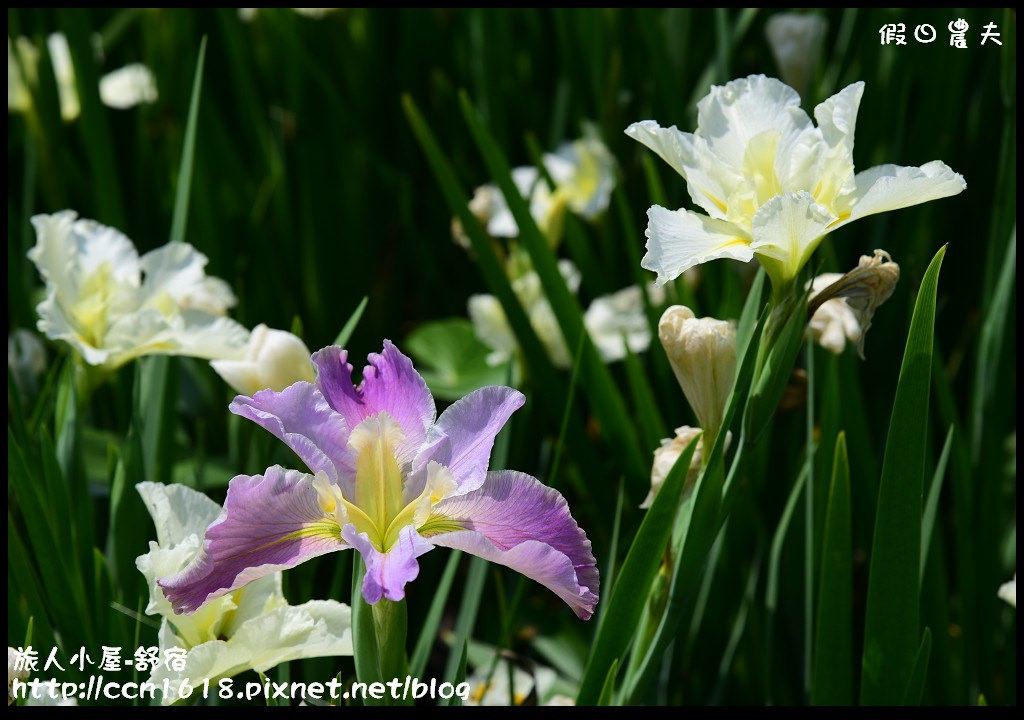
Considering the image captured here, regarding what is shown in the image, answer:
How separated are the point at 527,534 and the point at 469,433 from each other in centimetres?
6

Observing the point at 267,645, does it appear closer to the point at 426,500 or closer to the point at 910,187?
the point at 426,500

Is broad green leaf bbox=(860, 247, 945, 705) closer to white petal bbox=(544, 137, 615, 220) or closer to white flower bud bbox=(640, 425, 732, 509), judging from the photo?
white flower bud bbox=(640, 425, 732, 509)

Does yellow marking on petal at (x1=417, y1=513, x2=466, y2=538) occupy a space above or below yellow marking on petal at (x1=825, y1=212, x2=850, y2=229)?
below

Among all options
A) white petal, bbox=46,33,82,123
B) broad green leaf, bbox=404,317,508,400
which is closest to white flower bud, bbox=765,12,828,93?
broad green leaf, bbox=404,317,508,400

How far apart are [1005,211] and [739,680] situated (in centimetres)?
52

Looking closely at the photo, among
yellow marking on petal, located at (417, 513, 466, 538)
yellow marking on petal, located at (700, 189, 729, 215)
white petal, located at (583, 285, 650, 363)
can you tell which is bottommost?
white petal, located at (583, 285, 650, 363)

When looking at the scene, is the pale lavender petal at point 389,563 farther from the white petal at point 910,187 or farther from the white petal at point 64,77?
the white petal at point 64,77

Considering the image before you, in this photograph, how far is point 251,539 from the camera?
466 mm

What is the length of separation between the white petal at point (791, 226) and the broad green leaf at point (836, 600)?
14 centimetres

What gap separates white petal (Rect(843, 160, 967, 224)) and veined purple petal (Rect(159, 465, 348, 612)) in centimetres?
32

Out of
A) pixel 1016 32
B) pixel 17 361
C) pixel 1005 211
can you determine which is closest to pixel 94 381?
pixel 17 361

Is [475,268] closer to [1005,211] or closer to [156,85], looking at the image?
[156,85]

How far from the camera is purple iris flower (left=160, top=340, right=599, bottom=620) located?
18.1 inches

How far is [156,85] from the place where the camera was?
1.50 meters
